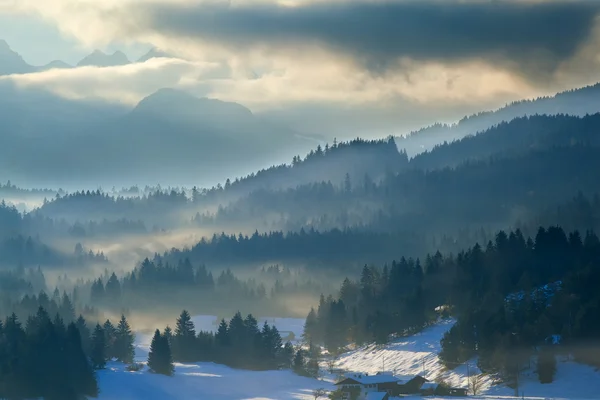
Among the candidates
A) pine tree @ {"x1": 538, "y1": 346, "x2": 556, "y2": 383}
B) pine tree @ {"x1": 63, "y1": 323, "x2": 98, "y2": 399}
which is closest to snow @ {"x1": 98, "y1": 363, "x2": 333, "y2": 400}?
pine tree @ {"x1": 63, "y1": 323, "x2": 98, "y2": 399}

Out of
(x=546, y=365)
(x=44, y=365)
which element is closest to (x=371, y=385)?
(x=546, y=365)

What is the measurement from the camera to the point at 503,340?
19250 cm

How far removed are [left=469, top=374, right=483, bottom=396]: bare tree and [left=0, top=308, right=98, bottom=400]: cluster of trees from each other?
44.6 metres

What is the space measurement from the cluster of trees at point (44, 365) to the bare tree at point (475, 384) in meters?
44.6

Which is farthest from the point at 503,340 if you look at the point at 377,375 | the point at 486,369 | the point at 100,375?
the point at 100,375

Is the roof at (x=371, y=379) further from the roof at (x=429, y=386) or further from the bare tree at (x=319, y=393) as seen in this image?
the roof at (x=429, y=386)

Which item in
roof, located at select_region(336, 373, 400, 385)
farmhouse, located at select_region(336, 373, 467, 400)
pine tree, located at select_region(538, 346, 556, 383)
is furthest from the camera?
roof, located at select_region(336, 373, 400, 385)

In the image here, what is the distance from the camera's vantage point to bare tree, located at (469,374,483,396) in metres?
183

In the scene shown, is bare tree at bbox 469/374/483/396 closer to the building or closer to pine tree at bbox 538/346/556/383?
pine tree at bbox 538/346/556/383

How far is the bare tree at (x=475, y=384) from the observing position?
183m

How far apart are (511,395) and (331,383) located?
28.7 m

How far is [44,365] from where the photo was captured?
183500mm

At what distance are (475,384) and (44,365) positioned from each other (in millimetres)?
51357

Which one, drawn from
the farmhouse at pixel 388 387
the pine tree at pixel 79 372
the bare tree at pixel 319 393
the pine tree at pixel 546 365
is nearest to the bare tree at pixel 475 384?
the farmhouse at pixel 388 387
